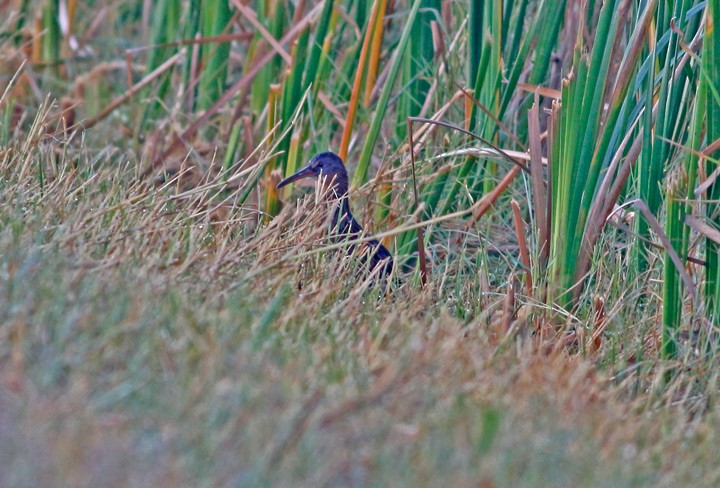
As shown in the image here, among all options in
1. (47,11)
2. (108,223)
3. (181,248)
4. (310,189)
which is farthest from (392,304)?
(47,11)

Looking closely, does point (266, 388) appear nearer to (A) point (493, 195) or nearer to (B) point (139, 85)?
(A) point (493, 195)

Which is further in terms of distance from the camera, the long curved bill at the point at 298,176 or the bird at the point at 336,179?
the long curved bill at the point at 298,176

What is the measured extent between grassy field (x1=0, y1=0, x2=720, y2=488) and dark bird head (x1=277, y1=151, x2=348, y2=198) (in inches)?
3.4

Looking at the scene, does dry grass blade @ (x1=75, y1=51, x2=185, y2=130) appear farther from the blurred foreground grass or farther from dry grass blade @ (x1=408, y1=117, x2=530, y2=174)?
the blurred foreground grass

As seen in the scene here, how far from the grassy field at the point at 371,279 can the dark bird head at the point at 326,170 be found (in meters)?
0.09

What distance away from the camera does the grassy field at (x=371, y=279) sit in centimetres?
173

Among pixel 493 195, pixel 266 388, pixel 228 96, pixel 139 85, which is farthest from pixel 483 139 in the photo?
pixel 139 85

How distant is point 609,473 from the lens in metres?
1.81

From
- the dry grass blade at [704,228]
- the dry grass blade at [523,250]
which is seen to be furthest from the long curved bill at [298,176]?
the dry grass blade at [704,228]

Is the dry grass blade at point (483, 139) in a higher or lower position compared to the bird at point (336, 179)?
higher

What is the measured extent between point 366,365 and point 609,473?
53 centimetres

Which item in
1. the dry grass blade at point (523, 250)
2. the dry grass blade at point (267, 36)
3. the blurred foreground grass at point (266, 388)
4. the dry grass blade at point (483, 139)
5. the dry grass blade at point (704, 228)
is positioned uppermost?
the dry grass blade at point (267, 36)

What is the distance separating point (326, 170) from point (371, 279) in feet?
2.68

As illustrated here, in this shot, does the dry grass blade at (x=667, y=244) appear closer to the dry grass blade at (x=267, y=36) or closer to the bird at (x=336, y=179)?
the bird at (x=336, y=179)
